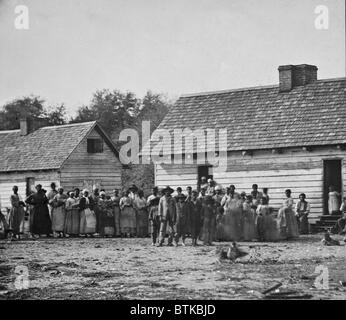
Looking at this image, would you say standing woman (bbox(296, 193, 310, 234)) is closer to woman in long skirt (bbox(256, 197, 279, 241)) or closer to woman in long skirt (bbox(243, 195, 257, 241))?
woman in long skirt (bbox(256, 197, 279, 241))

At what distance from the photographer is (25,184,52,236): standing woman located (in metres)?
20.2

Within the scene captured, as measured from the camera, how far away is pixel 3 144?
3077 cm

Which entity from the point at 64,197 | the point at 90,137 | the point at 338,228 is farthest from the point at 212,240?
the point at 90,137

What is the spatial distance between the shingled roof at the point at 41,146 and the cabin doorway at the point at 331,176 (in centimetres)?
992

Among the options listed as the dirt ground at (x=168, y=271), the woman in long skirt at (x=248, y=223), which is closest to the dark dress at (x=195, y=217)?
the dirt ground at (x=168, y=271)

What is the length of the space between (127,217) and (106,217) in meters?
0.67

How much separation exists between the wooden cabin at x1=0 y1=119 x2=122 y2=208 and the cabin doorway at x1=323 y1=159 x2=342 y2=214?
9.44 metres

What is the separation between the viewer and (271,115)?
2378 cm

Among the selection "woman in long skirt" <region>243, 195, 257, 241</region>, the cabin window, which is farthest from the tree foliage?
"woman in long skirt" <region>243, 195, 257, 241</region>
